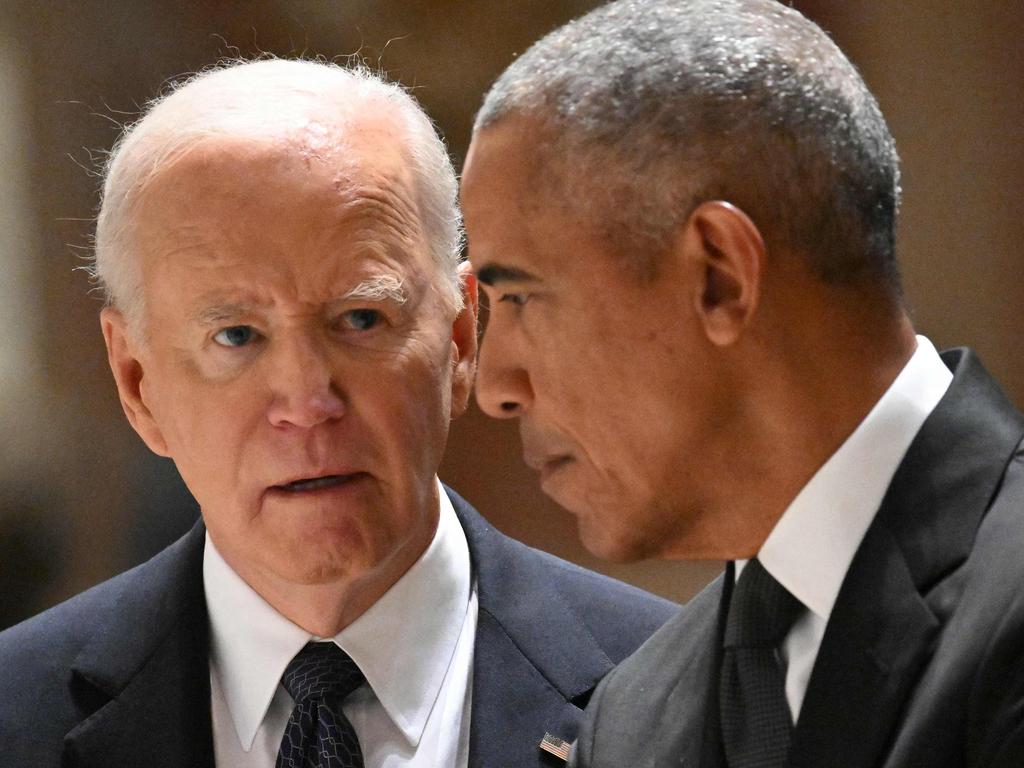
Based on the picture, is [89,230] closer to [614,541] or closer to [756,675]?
[614,541]

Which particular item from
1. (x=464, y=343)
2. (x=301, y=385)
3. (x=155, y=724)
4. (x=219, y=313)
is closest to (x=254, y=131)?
(x=219, y=313)

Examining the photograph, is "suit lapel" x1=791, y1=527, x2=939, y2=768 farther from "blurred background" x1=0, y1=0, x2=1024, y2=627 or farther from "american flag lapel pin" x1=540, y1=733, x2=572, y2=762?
"blurred background" x1=0, y1=0, x2=1024, y2=627

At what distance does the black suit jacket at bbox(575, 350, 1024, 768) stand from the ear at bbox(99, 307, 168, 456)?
1334mm

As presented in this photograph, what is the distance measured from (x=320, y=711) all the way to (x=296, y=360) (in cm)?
55

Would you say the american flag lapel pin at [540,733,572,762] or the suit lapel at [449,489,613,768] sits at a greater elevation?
the suit lapel at [449,489,613,768]

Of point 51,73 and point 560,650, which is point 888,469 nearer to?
point 560,650

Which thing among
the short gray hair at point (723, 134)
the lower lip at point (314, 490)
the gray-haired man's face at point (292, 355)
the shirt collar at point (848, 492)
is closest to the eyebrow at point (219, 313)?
the gray-haired man's face at point (292, 355)

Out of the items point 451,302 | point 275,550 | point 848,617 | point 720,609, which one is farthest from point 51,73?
point 848,617

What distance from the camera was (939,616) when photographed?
158cm

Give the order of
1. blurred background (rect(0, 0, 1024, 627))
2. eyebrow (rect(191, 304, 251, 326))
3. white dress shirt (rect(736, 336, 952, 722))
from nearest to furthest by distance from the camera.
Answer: white dress shirt (rect(736, 336, 952, 722)), eyebrow (rect(191, 304, 251, 326)), blurred background (rect(0, 0, 1024, 627))

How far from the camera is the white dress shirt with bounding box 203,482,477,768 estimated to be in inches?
91.1

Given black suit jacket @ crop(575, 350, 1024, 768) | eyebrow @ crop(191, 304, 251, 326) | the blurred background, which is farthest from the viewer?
the blurred background

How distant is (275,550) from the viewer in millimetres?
2301

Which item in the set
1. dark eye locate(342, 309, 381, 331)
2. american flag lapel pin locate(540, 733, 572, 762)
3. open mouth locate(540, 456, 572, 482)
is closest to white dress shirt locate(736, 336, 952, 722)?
open mouth locate(540, 456, 572, 482)
